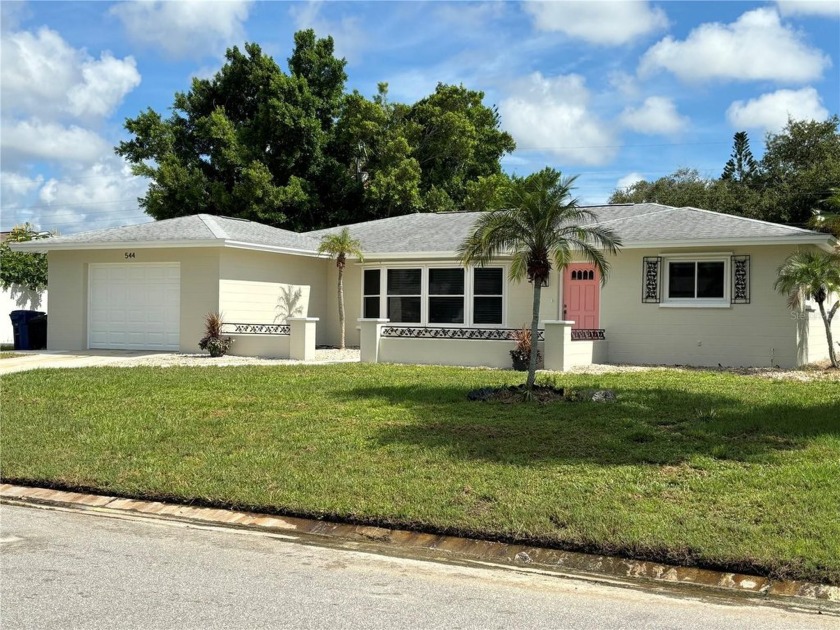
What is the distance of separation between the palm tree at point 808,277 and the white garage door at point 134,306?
14.1 meters

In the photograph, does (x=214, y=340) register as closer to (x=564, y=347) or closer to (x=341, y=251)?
(x=341, y=251)

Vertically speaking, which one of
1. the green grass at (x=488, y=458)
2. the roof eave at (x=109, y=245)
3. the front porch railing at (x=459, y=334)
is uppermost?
the roof eave at (x=109, y=245)

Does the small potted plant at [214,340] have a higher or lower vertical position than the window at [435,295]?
lower

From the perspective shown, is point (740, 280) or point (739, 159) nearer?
point (740, 280)

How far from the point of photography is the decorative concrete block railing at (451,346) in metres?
17.3

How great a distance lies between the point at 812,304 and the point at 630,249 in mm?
4523

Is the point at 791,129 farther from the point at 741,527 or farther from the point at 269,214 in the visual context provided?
the point at 741,527

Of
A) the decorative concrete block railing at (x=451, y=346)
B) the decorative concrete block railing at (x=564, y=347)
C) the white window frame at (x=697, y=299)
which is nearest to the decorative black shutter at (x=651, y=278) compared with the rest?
the white window frame at (x=697, y=299)

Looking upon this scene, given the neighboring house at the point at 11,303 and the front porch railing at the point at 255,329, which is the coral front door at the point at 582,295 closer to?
the front porch railing at the point at 255,329

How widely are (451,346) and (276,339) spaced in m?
4.47

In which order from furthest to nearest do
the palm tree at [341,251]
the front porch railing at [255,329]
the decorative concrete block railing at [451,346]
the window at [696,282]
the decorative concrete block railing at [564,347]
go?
the palm tree at [341,251] < the front porch railing at [255,329] < the window at [696,282] < the decorative concrete block railing at [451,346] < the decorative concrete block railing at [564,347]

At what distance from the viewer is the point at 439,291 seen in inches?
856

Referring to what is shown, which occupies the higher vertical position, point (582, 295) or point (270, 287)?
point (270, 287)

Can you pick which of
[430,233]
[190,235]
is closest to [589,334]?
[430,233]
